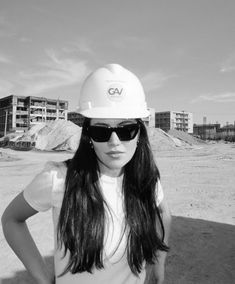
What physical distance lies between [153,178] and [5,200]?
836cm

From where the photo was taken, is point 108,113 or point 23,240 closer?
point 23,240

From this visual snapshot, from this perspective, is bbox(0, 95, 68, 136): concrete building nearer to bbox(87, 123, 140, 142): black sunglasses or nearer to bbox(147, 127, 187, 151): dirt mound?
bbox(147, 127, 187, 151): dirt mound

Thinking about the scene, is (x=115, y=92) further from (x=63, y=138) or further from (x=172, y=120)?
(x=172, y=120)

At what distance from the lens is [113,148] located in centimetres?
170

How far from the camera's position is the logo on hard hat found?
1.75 m

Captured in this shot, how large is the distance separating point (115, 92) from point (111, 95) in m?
0.03

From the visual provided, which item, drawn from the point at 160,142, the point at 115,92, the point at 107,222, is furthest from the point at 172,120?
the point at 107,222

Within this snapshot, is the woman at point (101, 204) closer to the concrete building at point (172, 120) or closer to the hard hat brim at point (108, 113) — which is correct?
the hard hat brim at point (108, 113)

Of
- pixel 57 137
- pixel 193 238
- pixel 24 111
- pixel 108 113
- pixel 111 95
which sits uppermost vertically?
pixel 24 111

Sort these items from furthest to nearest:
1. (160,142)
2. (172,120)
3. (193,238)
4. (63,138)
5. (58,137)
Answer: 1. (172,120)
2. (58,137)
3. (160,142)
4. (63,138)
5. (193,238)

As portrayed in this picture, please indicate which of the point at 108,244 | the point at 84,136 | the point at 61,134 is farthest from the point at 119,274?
the point at 61,134

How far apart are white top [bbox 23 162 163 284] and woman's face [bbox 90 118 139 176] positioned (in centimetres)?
14

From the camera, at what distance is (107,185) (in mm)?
1779

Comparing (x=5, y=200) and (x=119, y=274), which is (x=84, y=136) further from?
(x=5, y=200)
